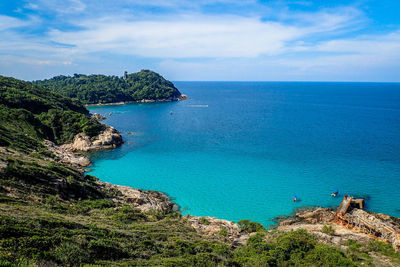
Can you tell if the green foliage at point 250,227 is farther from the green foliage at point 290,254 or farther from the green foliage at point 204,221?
the green foliage at point 290,254

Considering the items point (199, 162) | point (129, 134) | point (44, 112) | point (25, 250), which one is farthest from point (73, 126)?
point (25, 250)

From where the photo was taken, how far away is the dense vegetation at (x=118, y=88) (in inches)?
5103

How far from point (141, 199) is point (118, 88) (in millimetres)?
134649

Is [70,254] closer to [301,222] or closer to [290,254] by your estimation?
[290,254]

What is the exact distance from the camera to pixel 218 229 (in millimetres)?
23641

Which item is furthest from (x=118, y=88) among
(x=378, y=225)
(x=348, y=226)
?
(x=378, y=225)

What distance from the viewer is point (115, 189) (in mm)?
31141

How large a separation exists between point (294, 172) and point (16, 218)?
4017cm

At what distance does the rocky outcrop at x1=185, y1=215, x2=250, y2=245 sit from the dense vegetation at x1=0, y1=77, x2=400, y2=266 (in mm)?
420

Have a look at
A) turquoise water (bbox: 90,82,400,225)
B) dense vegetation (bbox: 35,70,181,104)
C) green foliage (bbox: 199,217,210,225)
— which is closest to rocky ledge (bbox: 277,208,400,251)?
turquoise water (bbox: 90,82,400,225)

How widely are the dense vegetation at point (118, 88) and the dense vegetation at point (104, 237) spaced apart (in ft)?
351

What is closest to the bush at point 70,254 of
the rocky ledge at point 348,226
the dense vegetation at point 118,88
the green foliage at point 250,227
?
the green foliage at point 250,227

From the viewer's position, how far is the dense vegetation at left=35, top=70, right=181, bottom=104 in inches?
5103

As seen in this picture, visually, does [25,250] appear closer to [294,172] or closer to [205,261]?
[205,261]
